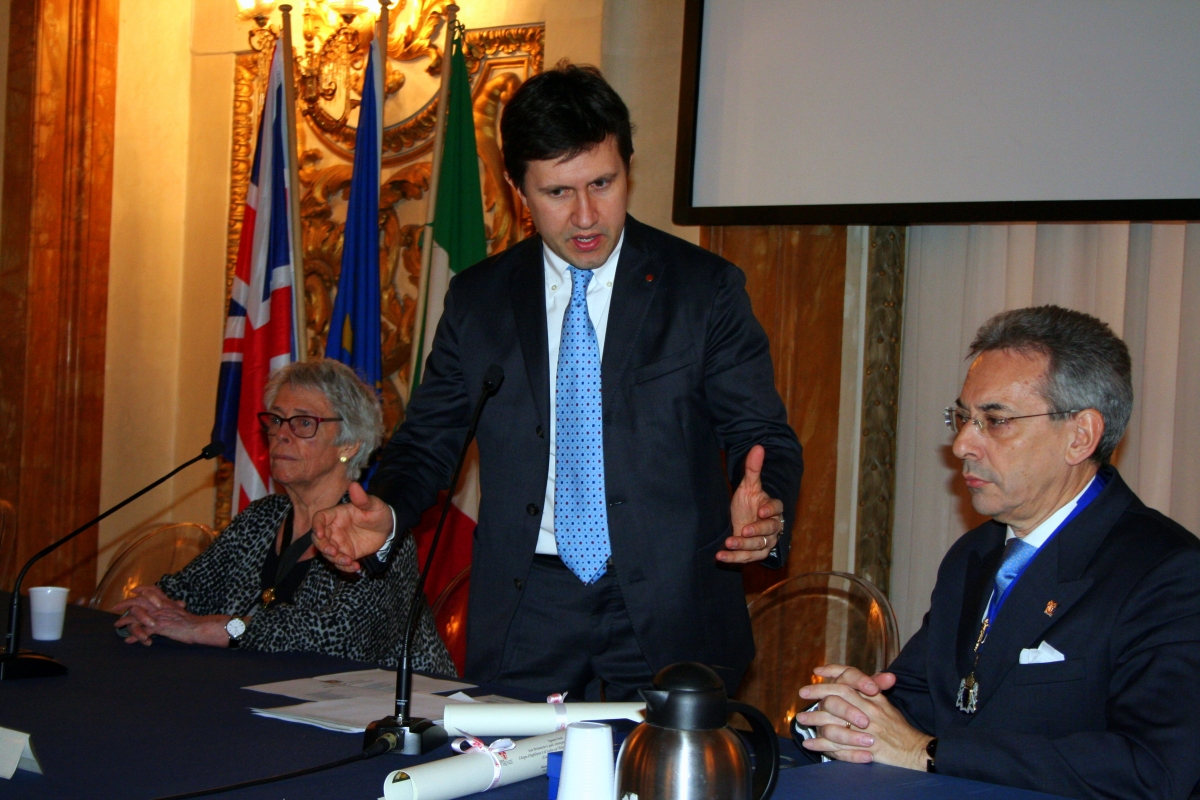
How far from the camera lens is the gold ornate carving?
398cm

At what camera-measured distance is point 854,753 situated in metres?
1.72

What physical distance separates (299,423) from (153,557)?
78cm

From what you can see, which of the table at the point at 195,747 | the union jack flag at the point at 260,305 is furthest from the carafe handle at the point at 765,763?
the union jack flag at the point at 260,305

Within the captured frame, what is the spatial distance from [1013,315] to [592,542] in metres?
0.91

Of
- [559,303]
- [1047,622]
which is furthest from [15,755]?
[1047,622]

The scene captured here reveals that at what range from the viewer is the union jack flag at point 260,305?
4.57 m

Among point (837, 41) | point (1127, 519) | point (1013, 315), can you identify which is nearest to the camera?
point (1127, 519)

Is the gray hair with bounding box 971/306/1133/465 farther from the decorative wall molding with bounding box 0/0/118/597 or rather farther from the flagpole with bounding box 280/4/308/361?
the decorative wall molding with bounding box 0/0/118/597

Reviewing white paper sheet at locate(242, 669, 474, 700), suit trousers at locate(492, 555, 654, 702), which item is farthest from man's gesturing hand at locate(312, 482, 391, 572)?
suit trousers at locate(492, 555, 654, 702)

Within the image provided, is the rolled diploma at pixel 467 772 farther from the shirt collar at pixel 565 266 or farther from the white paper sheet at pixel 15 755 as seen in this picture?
the shirt collar at pixel 565 266

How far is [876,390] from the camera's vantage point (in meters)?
3.99

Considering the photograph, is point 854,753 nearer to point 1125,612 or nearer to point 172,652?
point 1125,612

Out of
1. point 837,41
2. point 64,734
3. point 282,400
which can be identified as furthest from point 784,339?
point 64,734

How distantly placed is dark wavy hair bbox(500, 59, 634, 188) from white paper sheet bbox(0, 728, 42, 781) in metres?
1.39
